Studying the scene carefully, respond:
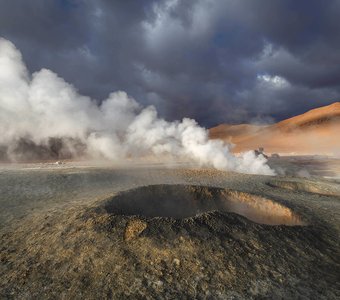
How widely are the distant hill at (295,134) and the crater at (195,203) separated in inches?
1600

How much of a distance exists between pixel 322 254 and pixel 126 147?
17.0m

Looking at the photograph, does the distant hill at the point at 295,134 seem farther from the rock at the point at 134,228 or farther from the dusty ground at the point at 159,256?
the rock at the point at 134,228

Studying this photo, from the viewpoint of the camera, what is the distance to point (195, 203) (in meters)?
10.0

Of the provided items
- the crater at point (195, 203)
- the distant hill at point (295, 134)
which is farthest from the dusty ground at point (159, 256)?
the distant hill at point (295, 134)

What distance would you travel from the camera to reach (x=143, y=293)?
421 cm

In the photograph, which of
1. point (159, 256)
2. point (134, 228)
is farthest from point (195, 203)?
point (159, 256)

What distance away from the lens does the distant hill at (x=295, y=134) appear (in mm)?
52656

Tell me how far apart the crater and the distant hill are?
133 ft

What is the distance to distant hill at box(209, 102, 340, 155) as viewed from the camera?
173 feet

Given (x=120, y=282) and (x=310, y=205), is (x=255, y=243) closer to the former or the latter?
(x=120, y=282)

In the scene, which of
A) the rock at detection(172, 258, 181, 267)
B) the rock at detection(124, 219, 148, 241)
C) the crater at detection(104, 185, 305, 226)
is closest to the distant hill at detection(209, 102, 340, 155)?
the crater at detection(104, 185, 305, 226)

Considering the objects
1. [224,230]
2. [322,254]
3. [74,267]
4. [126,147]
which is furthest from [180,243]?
[126,147]

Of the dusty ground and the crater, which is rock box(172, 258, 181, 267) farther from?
the crater

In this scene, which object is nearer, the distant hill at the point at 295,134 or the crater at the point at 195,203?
the crater at the point at 195,203
